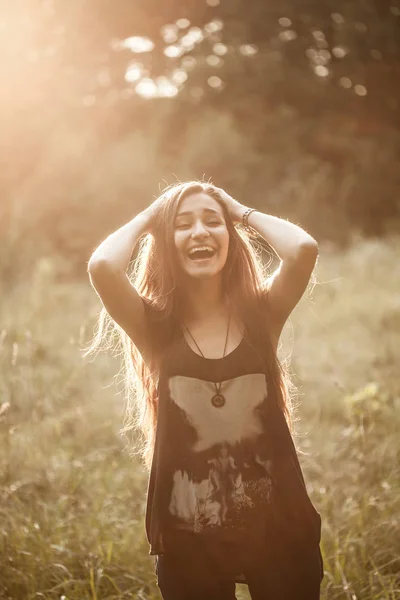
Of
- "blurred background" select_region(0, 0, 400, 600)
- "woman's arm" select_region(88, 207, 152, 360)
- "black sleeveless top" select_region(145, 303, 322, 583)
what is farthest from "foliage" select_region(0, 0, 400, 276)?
"black sleeveless top" select_region(145, 303, 322, 583)

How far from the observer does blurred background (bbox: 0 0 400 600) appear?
3.87 m

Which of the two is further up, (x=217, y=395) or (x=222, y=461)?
(x=217, y=395)

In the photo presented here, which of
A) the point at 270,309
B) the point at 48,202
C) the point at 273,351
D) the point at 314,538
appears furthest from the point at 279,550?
the point at 48,202

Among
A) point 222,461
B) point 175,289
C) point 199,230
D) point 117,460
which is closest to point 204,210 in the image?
point 199,230

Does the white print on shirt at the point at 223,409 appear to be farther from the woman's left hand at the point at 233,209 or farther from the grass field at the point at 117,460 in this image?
the grass field at the point at 117,460

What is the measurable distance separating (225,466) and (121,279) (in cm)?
61

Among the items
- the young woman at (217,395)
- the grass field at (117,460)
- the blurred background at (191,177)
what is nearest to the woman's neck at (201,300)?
the young woman at (217,395)

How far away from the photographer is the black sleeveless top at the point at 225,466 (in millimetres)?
1705

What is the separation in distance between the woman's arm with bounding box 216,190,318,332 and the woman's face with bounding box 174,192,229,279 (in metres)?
0.09

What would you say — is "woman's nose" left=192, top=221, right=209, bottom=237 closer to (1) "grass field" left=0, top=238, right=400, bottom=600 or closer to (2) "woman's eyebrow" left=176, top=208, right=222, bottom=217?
(2) "woman's eyebrow" left=176, top=208, right=222, bottom=217

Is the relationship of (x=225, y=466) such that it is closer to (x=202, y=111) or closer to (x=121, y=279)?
(x=121, y=279)

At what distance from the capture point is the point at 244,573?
1751 millimetres

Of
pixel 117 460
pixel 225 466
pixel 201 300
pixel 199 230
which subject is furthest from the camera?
pixel 117 460

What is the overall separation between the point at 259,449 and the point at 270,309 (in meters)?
0.44
